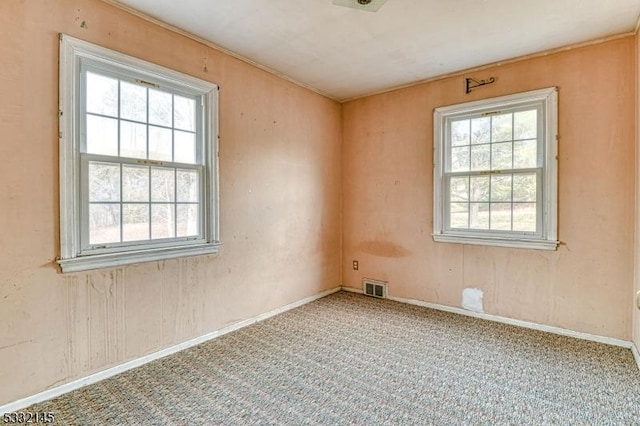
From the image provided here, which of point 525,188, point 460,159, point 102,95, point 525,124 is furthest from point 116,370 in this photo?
point 525,124

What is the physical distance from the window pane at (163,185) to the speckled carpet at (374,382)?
1251 mm

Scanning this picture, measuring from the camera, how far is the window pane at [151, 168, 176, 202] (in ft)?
8.30

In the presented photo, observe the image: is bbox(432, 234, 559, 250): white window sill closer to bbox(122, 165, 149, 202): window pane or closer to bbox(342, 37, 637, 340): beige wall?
bbox(342, 37, 637, 340): beige wall

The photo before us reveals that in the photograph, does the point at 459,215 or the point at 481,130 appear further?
the point at 459,215

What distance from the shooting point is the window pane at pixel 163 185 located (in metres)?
2.53

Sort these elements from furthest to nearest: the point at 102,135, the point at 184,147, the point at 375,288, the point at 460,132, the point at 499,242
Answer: the point at 375,288 → the point at 460,132 → the point at 499,242 → the point at 184,147 → the point at 102,135

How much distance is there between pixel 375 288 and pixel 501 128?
2294 mm

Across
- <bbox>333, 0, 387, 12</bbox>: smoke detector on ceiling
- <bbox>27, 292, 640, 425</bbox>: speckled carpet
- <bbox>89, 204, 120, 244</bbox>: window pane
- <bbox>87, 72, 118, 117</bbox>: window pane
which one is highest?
<bbox>333, 0, 387, 12</bbox>: smoke detector on ceiling

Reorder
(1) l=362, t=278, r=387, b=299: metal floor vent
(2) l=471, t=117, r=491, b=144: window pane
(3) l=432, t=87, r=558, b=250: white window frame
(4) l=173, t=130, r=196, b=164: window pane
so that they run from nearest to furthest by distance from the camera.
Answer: (4) l=173, t=130, r=196, b=164: window pane, (3) l=432, t=87, r=558, b=250: white window frame, (2) l=471, t=117, r=491, b=144: window pane, (1) l=362, t=278, r=387, b=299: metal floor vent

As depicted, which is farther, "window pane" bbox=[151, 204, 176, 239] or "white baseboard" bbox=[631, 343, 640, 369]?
"window pane" bbox=[151, 204, 176, 239]

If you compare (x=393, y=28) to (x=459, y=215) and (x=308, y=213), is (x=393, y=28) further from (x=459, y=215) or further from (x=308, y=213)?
(x=308, y=213)

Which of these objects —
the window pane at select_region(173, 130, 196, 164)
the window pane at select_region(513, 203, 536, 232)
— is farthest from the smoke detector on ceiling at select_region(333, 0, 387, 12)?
the window pane at select_region(513, 203, 536, 232)

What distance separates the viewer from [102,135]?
225 centimetres

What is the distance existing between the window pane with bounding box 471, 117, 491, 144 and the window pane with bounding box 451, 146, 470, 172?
0.13m
